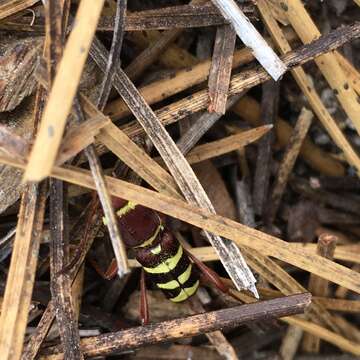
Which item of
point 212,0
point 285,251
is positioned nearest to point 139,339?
point 285,251

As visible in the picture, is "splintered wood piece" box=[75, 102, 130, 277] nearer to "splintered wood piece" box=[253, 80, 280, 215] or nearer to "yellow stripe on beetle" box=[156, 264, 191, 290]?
"yellow stripe on beetle" box=[156, 264, 191, 290]

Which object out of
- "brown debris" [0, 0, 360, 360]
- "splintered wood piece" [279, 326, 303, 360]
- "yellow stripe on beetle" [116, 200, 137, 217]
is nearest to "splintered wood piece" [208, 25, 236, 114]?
"brown debris" [0, 0, 360, 360]

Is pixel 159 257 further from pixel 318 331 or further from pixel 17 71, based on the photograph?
pixel 17 71

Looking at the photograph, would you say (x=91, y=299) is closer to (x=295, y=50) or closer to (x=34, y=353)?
A: (x=34, y=353)

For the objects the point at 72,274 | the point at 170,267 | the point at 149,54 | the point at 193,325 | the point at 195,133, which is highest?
the point at 149,54

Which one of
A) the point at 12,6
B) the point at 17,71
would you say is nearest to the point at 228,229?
the point at 17,71

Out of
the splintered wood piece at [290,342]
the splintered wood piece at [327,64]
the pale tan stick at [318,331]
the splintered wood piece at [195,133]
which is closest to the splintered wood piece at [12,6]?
the splintered wood piece at [195,133]
